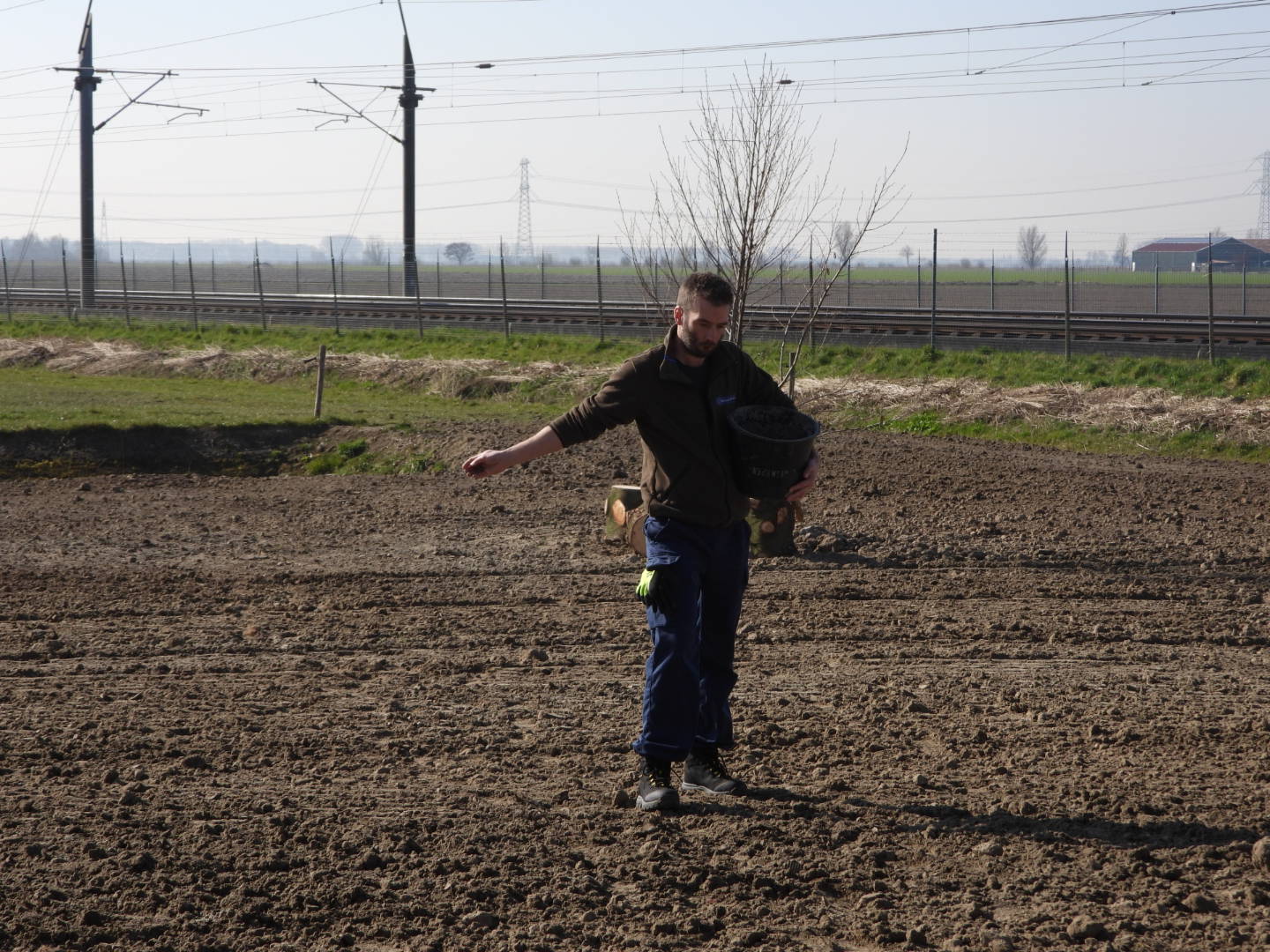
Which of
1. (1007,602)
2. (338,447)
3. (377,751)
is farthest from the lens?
(338,447)

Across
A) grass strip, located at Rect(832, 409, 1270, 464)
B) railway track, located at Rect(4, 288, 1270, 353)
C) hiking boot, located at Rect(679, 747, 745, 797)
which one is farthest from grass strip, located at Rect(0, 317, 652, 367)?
hiking boot, located at Rect(679, 747, 745, 797)

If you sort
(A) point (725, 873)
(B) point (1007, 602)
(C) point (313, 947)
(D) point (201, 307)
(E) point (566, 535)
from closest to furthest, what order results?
(C) point (313, 947), (A) point (725, 873), (B) point (1007, 602), (E) point (566, 535), (D) point (201, 307)

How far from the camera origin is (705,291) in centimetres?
473

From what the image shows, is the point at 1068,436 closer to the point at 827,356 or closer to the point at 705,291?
the point at 827,356

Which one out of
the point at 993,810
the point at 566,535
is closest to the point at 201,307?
the point at 566,535

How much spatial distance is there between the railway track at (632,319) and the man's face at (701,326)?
8883 mm

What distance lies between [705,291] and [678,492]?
72cm

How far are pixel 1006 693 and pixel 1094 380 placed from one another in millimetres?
13476

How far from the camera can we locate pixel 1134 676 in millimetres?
6742

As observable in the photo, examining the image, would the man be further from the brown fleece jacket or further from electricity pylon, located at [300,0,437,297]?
electricity pylon, located at [300,0,437,297]

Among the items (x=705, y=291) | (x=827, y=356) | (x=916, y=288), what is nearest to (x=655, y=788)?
(x=705, y=291)

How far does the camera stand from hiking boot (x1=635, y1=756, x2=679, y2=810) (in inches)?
194

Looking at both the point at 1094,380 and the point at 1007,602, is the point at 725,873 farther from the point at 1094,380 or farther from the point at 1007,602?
the point at 1094,380

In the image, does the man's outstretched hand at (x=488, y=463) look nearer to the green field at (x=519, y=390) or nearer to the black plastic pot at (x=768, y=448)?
the black plastic pot at (x=768, y=448)
